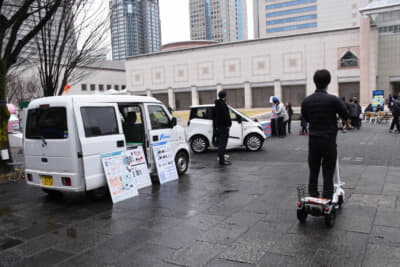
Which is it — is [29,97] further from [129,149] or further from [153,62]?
[129,149]

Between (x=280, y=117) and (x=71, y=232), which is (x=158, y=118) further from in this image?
(x=280, y=117)

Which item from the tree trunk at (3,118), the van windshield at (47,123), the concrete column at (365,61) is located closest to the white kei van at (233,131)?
the tree trunk at (3,118)

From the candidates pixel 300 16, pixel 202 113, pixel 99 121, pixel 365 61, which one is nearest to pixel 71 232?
pixel 99 121

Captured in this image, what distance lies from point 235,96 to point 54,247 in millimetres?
56358

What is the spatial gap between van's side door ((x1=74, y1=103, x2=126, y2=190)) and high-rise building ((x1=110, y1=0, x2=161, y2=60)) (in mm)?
6588

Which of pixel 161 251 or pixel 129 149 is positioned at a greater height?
pixel 129 149

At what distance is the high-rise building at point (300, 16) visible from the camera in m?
107

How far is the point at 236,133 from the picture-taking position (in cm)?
1291

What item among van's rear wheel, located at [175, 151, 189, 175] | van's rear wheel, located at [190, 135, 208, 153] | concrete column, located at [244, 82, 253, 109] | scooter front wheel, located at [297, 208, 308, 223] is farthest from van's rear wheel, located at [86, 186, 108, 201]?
concrete column, located at [244, 82, 253, 109]

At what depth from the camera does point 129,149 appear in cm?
702

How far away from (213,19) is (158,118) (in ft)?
545

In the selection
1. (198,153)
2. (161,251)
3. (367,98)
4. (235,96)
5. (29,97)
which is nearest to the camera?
(161,251)

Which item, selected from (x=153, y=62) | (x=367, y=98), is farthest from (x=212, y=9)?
(x=367, y=98)

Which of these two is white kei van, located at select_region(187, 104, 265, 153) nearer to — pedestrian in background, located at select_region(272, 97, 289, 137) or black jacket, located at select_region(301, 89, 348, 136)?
pedestrian in background, located at select_region(272, 97, 289, 137)
